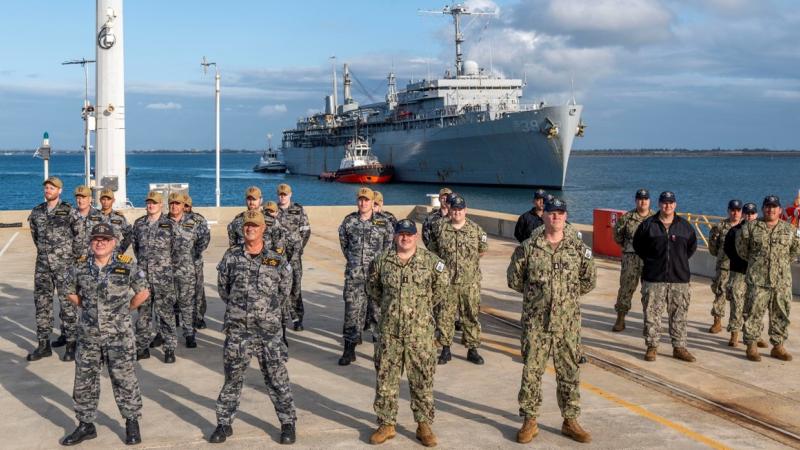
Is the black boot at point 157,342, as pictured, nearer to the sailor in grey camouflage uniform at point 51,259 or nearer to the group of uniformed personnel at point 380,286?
the group of uniformed personnel at point 380,286

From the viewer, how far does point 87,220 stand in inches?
337

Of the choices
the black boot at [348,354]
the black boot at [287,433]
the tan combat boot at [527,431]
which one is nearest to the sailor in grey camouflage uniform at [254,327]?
the black boot at [287,433]

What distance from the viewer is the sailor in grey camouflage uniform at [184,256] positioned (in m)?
8.68

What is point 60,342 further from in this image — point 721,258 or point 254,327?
point 721,258

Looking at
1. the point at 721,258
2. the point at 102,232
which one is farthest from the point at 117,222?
the point at 721,258

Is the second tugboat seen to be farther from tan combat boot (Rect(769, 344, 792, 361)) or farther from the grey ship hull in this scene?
tan combat boot (Rect(769, 344, 792, 361))

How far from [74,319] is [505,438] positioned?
15.7 feet

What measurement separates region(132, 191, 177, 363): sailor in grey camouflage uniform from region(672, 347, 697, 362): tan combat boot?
17.1 ft

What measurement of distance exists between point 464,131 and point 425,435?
68.2 m

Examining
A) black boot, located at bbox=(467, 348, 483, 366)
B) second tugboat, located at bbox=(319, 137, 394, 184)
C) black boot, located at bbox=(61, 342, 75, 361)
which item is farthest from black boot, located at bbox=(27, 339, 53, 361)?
second tugboat, located at bbox=(319, 137, 394, 184)

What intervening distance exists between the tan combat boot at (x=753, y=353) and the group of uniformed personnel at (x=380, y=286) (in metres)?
0.02

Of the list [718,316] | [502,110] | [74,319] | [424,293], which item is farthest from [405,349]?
[502,110]

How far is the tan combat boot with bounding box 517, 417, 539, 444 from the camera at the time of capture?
5.92 metres

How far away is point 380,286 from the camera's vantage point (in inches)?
239
